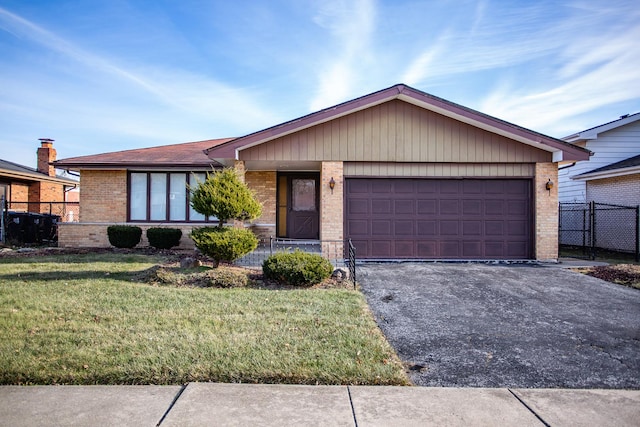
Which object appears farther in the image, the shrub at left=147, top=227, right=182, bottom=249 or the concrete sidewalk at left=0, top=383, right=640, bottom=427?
the shrub at left=147, top=227, right=182, bottom=249

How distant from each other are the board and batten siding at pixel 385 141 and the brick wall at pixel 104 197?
5.72m

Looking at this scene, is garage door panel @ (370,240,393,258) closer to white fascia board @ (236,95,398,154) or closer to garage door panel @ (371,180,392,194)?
garage door panel @ (371,180,392,194)

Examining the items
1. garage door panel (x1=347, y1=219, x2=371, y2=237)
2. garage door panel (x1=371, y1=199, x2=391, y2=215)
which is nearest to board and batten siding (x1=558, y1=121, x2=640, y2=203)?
garage door panel (x1=371, y1=199, x2=391, y2=215)

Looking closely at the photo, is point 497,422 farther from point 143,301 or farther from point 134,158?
point 134,158

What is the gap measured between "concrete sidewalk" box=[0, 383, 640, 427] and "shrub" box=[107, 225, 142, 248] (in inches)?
414

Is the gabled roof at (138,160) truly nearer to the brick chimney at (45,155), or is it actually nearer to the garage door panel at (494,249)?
the brick chimney at (45,155)

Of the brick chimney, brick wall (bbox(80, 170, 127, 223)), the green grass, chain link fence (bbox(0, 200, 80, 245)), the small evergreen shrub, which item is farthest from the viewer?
the brick chimney

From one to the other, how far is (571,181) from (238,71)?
1532 centimetres

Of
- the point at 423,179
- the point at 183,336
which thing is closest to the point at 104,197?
the point at 423,179

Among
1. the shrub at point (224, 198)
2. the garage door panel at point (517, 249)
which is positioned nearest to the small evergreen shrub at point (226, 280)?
the shrub at point (224, 198)

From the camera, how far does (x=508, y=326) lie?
615 cm

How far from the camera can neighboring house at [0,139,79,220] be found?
1978 cm

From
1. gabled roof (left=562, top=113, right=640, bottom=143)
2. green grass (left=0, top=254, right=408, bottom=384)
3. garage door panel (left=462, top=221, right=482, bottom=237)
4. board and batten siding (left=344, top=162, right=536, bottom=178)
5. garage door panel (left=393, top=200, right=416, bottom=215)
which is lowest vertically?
green grass (left=0, top=254, right=408, bottom=384)

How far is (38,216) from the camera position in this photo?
56.2 feet
